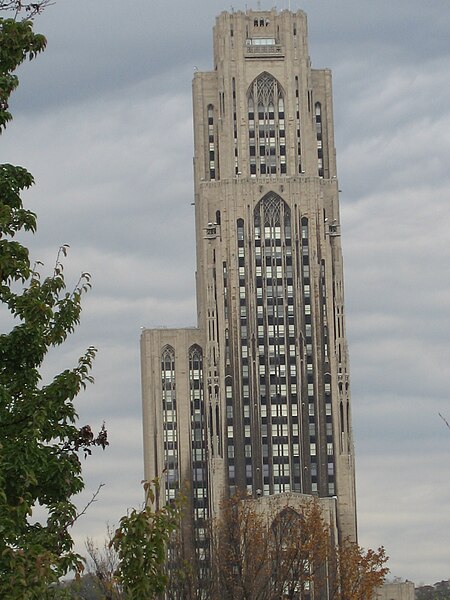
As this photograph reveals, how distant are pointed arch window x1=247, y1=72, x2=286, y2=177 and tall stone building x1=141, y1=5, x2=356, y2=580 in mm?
122

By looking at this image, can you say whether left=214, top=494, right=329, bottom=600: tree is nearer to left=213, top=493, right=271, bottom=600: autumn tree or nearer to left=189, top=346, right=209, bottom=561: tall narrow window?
left=213, top=493, right=271, bottom=600: autumn tree

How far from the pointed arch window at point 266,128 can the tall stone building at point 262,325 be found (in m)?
0.12

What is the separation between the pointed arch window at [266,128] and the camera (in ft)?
635

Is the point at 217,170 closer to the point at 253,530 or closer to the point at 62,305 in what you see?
the point at 253,530

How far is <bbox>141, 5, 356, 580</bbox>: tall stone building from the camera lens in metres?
185

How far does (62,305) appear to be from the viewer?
3241 cm

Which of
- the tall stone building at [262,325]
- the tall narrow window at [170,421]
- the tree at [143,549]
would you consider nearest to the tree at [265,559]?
the tree at [143,549]

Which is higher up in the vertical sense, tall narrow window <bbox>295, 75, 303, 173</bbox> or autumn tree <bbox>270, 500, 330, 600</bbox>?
tall narrow window <bbox>295, 75, 303, 173</bbox>

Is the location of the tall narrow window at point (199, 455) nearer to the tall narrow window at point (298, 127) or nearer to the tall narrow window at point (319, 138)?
the tall narrow window at point (298, 127)

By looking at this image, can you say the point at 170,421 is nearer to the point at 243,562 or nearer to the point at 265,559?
the point at 243,562

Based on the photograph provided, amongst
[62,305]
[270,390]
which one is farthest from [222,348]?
[62,305]

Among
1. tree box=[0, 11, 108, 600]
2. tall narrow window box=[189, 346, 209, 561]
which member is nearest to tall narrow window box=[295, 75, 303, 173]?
tall narrow window box=[189, 346, 209, 561]

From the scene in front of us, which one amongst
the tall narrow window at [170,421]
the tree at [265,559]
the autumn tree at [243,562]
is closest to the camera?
the autumn tree at [243,562]

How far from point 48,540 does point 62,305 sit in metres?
5.34
